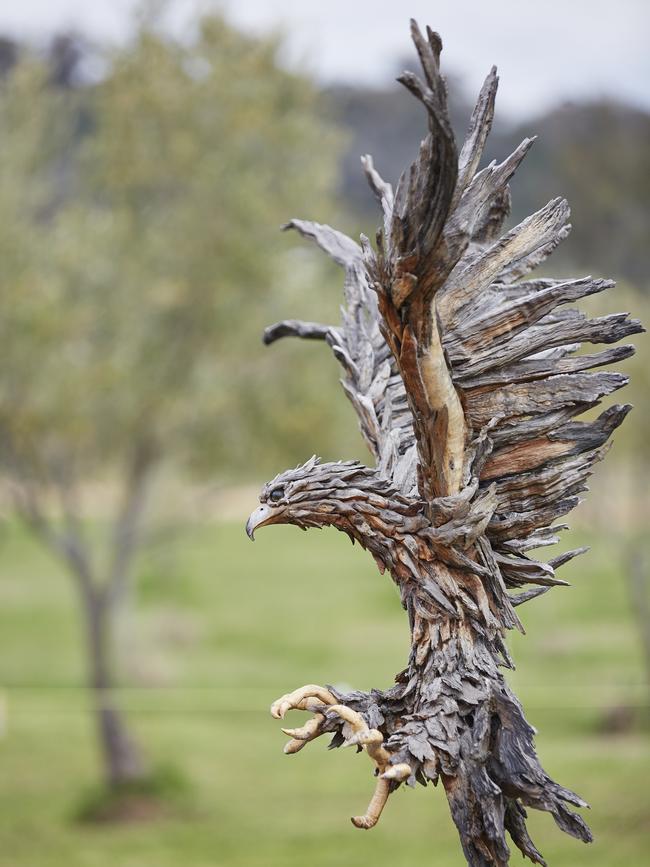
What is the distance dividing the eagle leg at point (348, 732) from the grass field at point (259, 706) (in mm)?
6172

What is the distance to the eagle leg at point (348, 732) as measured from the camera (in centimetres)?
273

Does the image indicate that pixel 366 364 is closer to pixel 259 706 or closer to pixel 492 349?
pixel 492 349

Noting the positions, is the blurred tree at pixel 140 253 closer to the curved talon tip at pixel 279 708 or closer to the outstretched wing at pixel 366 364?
the outstretched wing at pixel 366 364

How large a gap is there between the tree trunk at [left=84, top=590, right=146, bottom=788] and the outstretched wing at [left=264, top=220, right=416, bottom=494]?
27.7 feet

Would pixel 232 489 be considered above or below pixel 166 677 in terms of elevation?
above

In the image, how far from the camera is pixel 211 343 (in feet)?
37.6

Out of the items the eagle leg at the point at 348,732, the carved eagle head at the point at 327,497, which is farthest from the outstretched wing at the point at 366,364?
the eagle leg at the point at 348,732

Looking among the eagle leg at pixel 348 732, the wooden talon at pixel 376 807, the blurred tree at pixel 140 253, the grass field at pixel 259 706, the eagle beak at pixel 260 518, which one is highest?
the blurred tree at pixel 140 253

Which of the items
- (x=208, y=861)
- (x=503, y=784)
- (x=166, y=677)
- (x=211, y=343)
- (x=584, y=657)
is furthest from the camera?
(x=584, y=657)

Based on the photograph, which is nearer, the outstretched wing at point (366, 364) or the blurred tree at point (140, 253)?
the outstretched wing at point (366, 364)

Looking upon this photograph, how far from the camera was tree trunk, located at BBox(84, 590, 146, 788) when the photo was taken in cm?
1137

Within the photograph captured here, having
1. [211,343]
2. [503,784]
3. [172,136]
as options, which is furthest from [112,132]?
[503,784]

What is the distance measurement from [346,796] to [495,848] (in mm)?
9206

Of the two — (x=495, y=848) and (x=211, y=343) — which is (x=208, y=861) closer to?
(x=211, y=343)
